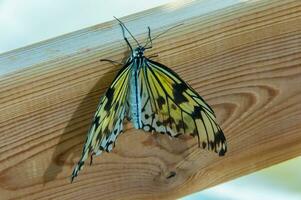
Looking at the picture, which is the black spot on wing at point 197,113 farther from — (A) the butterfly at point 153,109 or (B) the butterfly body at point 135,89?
(B) the butterfly body at point 135,89

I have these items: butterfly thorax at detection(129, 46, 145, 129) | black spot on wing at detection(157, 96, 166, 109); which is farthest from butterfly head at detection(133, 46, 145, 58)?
black spot on wing at detection(157, 96, 166, 109)

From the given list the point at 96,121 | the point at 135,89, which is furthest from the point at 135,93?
the point at 96,121

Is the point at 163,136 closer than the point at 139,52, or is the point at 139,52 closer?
the point at 139,52

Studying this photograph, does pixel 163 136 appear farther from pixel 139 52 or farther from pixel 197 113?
Answer: pixel 139 52

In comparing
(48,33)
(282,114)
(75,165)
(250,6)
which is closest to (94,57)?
(75,165)

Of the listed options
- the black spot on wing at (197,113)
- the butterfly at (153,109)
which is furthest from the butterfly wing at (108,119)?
the black spot on wing at (197,113)

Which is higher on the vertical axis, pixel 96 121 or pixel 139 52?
pixel 139 52

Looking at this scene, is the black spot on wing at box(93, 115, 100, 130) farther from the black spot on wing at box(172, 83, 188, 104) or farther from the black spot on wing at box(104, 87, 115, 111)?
the black spot on wing at box(172, 83, 188, 104)

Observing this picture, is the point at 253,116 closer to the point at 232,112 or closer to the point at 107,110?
the point at 232,112
